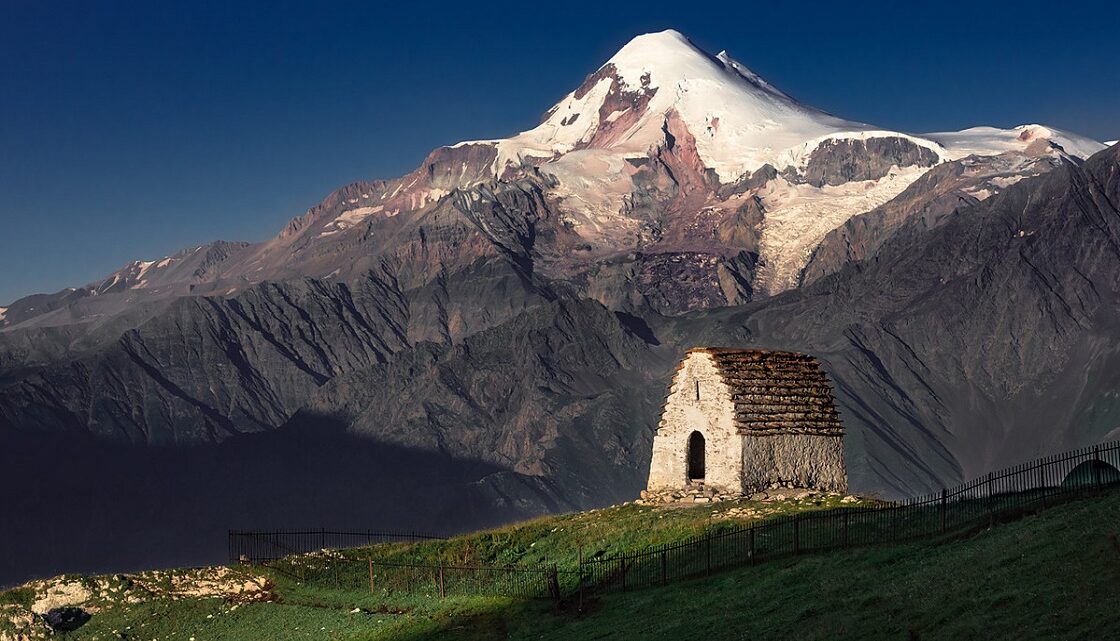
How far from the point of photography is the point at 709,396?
56.6 m

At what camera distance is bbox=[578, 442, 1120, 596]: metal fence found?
36.7 meters

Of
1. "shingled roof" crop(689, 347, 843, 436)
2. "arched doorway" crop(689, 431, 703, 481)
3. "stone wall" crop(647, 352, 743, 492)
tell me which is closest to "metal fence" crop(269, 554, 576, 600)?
"stone wall" crop(647, 352, 743, 492)

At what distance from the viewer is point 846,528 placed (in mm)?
38219

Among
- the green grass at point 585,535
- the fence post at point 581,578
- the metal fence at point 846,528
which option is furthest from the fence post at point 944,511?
the fence post at point 581,578

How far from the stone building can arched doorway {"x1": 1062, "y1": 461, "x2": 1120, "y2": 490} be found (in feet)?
59.4

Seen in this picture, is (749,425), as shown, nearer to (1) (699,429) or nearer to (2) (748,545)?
(1) (699,429)

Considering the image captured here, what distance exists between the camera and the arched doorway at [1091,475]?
1431 inches

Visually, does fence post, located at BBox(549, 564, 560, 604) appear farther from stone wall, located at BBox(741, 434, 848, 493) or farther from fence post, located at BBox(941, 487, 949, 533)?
stone wall, located at BBox(741, 434, 848, 493)

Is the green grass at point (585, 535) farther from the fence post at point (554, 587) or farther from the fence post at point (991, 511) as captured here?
the fence post at point (991, 511)

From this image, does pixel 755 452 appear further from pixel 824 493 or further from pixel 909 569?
pixel 909 569

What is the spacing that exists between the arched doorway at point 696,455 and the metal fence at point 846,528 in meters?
16.2

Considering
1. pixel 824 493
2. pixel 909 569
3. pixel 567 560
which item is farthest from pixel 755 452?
pixel 909 569

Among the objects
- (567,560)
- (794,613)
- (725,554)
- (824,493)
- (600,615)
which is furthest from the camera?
(824,493)

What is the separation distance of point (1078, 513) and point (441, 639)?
16207 mm
